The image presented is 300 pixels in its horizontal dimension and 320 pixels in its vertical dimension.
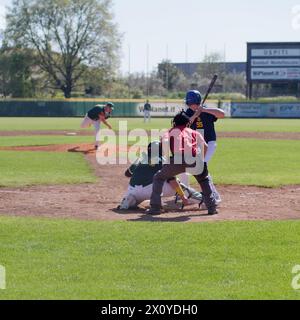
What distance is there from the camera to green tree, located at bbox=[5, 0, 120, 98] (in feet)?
276

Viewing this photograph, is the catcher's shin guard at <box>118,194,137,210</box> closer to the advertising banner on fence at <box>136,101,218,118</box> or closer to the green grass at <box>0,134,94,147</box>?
the green grass at <box>0,134,94,147</box>

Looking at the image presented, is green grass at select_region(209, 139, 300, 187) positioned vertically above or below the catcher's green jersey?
below

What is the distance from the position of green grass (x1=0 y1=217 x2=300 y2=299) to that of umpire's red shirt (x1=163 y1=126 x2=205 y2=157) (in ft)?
4.54

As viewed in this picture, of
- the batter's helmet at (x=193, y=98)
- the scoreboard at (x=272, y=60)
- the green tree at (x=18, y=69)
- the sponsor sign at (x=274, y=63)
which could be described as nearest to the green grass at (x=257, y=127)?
the scoreboard at (x=272, y=60)

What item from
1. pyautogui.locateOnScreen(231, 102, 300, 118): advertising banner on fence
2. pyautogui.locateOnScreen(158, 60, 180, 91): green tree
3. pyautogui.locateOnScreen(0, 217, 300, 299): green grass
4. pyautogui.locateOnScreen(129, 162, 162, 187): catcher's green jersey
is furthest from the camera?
pyautogui.locateOnScreen(158, 60, 180, 91): green tree

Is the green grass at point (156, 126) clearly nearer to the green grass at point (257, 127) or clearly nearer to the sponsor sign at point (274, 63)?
the green grass at point (257, 127)

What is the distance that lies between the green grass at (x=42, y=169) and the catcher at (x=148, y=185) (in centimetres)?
346

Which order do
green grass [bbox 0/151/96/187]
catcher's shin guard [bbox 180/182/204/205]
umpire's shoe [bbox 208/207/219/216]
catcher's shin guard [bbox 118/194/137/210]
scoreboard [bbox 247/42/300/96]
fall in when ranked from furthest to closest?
scoreboard [bbox 247/42/300/96] → green grass [bbox 0/151/96/187] → catcher's shin guard [bbox 180/182/204/205] → catcher's shin guard [bbox 118/194/137/210] → umpire's shoe [bbox 208/207/219/216]

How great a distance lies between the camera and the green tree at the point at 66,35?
84.1 m

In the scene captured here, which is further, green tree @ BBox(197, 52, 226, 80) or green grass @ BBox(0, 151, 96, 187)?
green tree @ BBox(197, 52, 226, 80)

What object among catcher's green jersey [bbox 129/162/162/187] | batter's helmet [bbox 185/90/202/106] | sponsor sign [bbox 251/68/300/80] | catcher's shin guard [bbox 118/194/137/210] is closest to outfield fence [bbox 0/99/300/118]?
sponsor sign [bbox 251/68/300/80]

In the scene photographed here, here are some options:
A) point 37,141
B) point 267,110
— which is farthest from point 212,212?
point 267,110

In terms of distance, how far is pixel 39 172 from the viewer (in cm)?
1680
